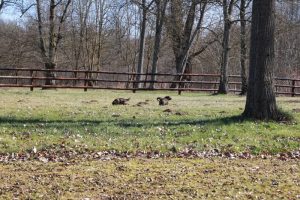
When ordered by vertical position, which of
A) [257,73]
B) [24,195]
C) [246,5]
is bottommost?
[24,195]

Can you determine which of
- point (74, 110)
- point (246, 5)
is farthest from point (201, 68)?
point (74, 110)

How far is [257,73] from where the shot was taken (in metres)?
12.2

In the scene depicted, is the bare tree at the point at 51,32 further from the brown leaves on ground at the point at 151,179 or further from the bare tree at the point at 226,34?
the brown leaves on ground at the point at 151,179

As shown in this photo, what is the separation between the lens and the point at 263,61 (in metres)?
12.1

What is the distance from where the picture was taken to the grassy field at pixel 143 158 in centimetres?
624

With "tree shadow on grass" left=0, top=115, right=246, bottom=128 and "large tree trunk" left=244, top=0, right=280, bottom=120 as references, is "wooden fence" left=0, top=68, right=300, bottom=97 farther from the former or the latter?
"large tree trunk" left=244, top=0, right=280, bottom=120

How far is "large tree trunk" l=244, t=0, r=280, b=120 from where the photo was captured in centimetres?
1204

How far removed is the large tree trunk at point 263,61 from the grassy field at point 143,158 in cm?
61

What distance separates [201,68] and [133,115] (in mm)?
33397

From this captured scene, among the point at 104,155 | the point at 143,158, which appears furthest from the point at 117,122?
the point at 143,158

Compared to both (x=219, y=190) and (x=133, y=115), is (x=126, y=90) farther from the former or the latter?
(x=219, y=190)

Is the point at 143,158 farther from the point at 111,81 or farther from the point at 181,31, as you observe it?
the point at 181,31

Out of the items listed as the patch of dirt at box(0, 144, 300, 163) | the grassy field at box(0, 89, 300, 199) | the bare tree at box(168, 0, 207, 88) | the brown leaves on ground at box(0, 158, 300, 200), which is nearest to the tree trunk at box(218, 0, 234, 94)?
the bare tree at box(168, 0, 207, 88)

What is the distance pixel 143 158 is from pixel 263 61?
5.28 meters
